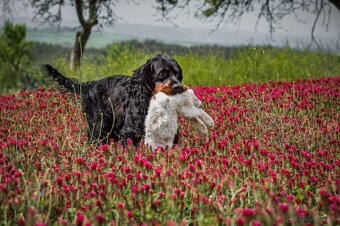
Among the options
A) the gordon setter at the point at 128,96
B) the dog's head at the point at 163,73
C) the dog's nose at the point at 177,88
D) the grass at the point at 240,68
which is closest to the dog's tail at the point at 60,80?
the gordon setter at the point at 128,96

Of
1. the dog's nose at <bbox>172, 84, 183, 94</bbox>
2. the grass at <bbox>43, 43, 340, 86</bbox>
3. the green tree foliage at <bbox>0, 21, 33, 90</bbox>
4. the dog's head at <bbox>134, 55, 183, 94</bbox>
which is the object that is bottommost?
the green tree foliage at <bbox>0, 21, 33, 90</bbox>

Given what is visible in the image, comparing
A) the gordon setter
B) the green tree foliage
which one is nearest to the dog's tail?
the gordon setter

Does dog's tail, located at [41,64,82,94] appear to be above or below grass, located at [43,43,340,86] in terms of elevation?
above

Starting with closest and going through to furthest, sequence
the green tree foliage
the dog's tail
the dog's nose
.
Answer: the dog's nose, the dog's tail, the green tree foliage

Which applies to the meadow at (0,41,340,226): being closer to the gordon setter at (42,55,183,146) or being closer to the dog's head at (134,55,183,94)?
the gordon setter at (42,55,183,146)

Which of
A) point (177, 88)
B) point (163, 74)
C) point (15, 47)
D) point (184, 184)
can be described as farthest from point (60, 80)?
point (15, 47)

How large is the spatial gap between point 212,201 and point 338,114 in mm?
5049

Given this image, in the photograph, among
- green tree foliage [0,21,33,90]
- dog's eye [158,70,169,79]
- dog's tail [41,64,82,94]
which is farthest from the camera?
green tree foliage [0,21,33,90]

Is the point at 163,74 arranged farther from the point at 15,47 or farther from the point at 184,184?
the point at 15,47

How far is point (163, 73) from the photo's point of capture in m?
4.70

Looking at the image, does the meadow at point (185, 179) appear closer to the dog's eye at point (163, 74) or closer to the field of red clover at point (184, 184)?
Answer: the field of red clover at point (184, 184)

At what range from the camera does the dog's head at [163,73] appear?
4553 millimetres

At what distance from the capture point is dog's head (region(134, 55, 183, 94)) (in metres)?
4.55

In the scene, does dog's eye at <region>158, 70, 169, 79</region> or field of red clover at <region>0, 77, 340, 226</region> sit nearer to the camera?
field of red clover at <region>0, 77, 340, 226</region>
